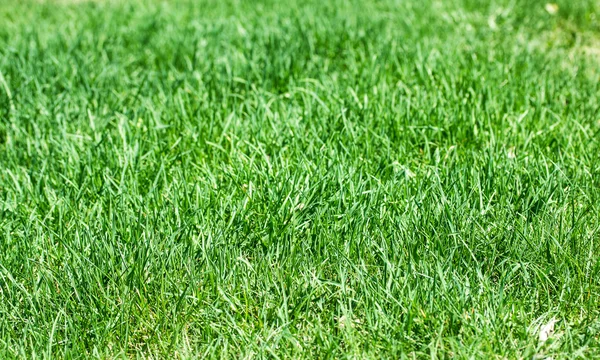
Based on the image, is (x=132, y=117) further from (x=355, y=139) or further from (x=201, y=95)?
(x=355, y=139)

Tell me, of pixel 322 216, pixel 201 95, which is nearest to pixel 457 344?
pixel 322 216

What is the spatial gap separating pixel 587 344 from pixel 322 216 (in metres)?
0.98

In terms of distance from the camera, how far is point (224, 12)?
5176 millimetres

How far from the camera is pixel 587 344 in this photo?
206 centimetres

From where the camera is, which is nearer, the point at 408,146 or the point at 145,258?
the point at 145,258

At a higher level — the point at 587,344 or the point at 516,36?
the point at 516,36

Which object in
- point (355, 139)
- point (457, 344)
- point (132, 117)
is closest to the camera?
point (457, 344)

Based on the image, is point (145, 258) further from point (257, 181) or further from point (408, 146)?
point (408, 146)

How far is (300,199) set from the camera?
8.75 ft

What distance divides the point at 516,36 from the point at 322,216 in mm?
2682

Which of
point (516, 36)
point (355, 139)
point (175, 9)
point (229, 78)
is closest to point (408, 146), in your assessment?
point (355, 139)

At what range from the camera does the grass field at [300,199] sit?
85.8 inches

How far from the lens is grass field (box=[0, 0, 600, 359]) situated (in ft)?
7.15

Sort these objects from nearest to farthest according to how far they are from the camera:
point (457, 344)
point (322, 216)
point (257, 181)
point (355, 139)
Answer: point (457, 344), point (322, 216), point (257, 181), point (355, 139)
